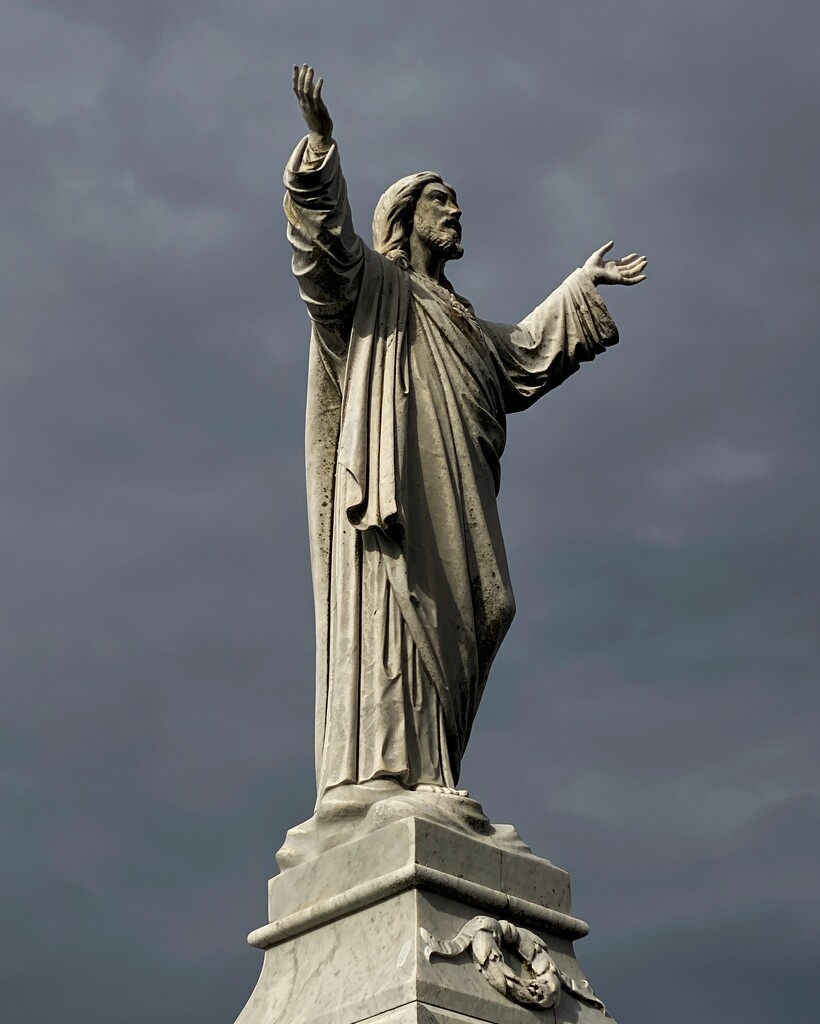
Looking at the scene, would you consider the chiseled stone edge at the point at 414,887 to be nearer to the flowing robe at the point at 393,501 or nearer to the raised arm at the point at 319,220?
the flowing robe at the point at 393,501

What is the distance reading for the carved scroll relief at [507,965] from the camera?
8.38 metres

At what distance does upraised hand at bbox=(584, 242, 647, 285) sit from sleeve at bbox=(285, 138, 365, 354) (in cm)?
186

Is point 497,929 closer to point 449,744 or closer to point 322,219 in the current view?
point 449,744

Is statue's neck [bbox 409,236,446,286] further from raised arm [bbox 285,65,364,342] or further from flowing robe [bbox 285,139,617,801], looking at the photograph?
raised arm [bbox 285,65,364,342]

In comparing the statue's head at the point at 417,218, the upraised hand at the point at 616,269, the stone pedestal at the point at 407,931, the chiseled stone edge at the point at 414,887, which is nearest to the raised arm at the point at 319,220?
the statue's head at the point at 417,218

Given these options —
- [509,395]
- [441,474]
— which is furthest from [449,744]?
[509,395]

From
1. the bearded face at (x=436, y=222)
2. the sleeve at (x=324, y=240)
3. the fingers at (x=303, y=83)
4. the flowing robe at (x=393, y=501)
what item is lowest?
the flowing robe at (x=393, y=501)

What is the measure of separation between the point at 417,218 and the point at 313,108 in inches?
58.3

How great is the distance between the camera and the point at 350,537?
966cm

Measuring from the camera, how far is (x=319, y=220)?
957 cm

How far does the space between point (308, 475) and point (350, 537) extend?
727mm

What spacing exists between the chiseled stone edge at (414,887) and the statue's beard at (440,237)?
388 centimetres

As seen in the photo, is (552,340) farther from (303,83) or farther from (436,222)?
(303,83)

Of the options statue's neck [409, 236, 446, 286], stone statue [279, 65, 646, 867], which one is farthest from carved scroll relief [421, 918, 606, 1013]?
statue's neck [409, 236, 446, 286]
